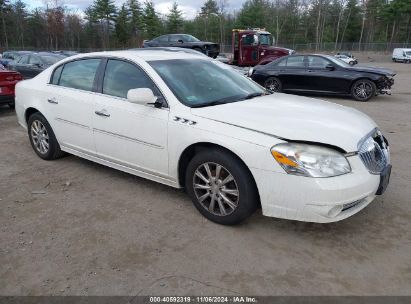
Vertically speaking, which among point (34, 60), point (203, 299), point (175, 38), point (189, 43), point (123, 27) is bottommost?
point (203, 299)

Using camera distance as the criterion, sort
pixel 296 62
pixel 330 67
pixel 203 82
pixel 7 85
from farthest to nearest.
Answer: pixel 296 62 → pixel 330 67 → pixel 7 85 → pixel 203 82

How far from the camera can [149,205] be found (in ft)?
13.1

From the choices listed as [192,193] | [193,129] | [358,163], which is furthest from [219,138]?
[358,163]

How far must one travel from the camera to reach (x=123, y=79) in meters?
4.22

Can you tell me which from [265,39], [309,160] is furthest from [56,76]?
[265,39]

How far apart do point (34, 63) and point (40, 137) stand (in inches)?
414

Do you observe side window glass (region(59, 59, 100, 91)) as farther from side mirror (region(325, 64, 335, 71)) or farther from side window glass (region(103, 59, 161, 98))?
side mirror (region(325, 64, 335, 71))

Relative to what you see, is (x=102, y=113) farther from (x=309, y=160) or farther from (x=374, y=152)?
(x=374, y=152)

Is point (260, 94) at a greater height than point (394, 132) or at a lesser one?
greater

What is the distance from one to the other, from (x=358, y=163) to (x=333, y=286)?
40.8 inches

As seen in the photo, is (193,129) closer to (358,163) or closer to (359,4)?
(358,163)

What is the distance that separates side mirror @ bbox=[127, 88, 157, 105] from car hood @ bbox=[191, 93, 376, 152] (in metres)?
0.45

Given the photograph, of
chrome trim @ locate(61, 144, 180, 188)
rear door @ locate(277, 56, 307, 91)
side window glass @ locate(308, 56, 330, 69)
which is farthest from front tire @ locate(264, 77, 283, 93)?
chrome trim @ locate(61, 144, 180, 188)

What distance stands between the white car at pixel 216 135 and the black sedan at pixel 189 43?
645 inches
